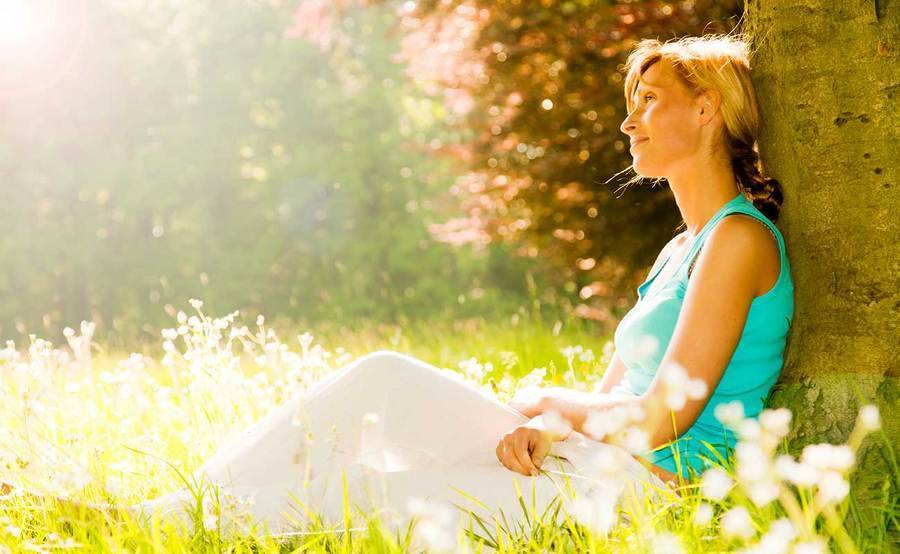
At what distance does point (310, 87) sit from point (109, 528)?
20.7 m

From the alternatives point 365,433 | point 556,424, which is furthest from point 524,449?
point 365,433

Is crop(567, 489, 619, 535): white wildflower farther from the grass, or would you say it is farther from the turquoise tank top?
the turquoise tank top

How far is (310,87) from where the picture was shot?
Answer: 2228 centimetres

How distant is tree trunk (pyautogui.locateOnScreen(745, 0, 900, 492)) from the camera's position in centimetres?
249

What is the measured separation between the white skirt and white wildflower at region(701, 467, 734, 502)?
0.30m

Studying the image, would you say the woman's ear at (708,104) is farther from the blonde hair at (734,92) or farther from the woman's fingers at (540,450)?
the woman's fingers at (540,450)

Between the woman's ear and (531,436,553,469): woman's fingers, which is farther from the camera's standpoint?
the woman's ear

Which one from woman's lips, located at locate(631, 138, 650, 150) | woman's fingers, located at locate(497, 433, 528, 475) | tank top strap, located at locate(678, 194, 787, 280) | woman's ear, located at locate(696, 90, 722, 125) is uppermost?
woman's ear, located at locate(696, 90, 722, 125)

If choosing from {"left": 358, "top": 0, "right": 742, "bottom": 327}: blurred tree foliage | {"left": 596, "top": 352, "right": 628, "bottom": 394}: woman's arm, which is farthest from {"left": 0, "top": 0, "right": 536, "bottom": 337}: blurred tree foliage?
{"left": 596, "top": 352, "right": 628, "bottom": 394}: woman's arm

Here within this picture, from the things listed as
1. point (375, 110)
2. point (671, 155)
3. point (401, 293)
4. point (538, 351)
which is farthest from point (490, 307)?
point (671, 155)

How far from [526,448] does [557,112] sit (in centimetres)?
523

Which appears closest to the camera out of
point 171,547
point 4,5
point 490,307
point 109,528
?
point 171,547

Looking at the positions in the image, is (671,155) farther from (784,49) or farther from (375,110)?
(375,110)

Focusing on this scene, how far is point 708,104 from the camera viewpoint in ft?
9.07
